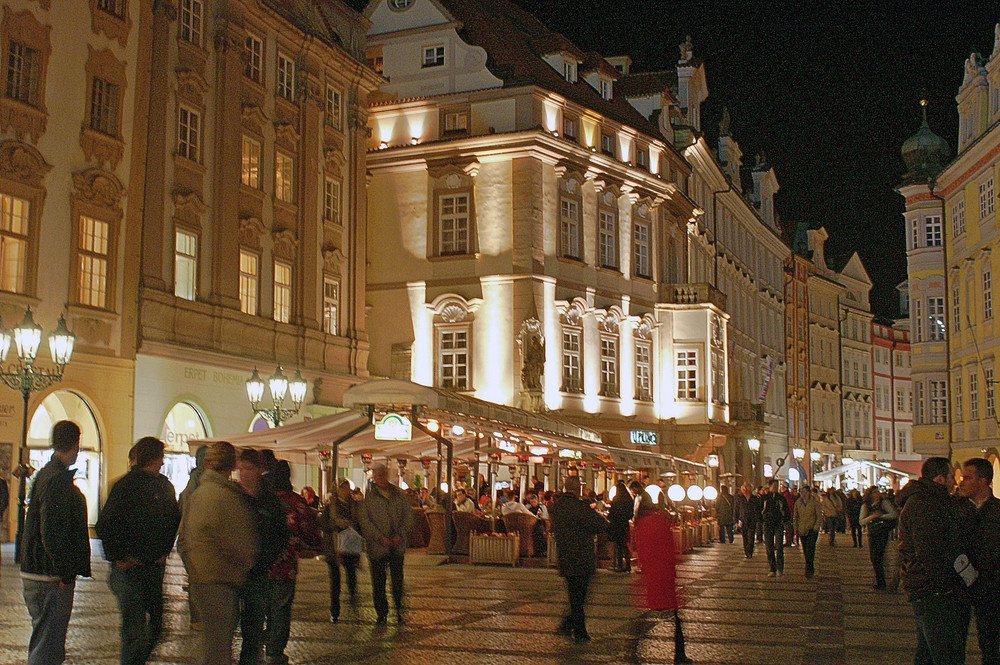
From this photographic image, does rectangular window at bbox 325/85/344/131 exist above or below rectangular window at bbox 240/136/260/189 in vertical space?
above

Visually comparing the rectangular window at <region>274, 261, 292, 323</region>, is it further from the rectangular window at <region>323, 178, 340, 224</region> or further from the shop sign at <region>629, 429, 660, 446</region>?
the shop sign at <region>629, 429, 660, 446</region>

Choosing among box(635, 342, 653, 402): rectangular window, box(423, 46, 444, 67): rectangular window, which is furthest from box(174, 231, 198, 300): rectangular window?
box(635, 342, 653, 402): rectangular window

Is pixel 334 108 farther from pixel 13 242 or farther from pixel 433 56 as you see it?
pixel 13 242

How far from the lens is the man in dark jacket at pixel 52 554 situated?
26.9 ft

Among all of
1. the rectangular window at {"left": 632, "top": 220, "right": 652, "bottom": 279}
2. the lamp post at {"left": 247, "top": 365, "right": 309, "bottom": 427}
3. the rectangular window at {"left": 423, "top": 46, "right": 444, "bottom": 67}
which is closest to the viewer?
the lamp post at {"left": 247, "top": 365, "right": 309, "bottom": 427}

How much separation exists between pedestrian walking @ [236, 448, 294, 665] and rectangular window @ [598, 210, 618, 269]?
36376 mm

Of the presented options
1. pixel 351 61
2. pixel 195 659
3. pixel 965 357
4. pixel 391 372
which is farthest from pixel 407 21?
pixel 195 659

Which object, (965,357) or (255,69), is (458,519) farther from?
(965,357)

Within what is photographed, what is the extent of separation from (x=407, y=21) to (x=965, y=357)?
24.6 m

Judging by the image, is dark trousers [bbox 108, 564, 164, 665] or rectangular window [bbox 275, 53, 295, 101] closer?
dark trousers [bbox 108, 564, 164, 665]

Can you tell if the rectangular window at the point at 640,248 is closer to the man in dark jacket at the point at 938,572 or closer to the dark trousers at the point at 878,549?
the dark trousers at the point at 878,549

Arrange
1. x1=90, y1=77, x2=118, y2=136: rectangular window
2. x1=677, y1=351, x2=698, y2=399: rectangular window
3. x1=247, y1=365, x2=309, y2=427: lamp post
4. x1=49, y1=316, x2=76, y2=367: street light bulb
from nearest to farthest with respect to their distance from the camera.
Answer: x1=49, y1=316, x2=76, y2=367: street light bulb < x1=90, y1=77, x2=118, y2=136: rectangular window < x1=247, y1=365, x2=309, y2=427: lamp post < x1=677, y1=351, x2=698, y2=399: rectangular window

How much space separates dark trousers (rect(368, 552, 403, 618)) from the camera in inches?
546

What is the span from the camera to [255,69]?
3238cm
